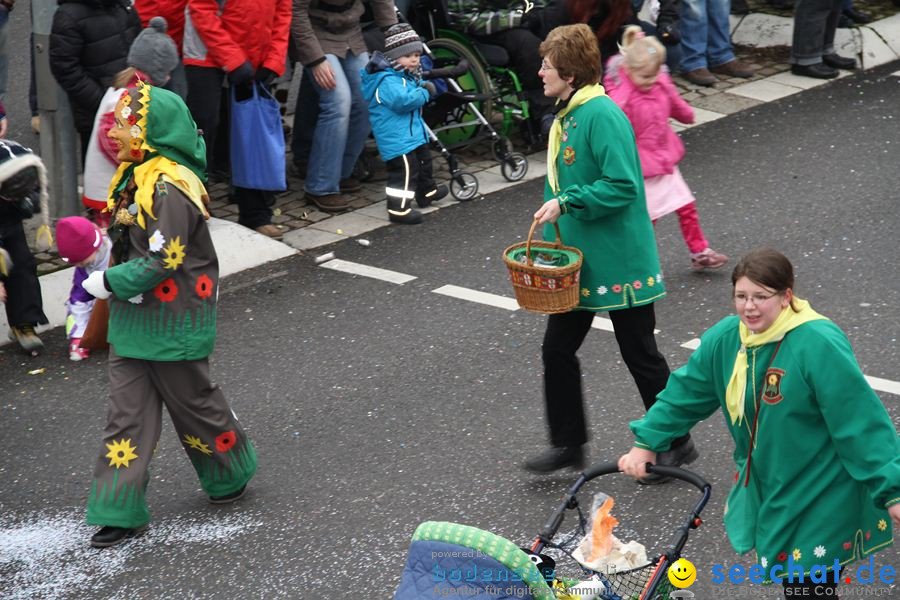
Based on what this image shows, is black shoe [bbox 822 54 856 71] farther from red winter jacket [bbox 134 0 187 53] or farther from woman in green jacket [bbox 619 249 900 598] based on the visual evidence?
woman in green jacket [bbox 619 249 900 598]

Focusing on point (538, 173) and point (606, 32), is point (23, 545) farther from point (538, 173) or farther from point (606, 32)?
point (606, 32)

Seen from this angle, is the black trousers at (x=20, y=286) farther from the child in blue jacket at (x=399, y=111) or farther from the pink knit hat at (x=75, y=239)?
the child in blue jacket at (x=399, y=111)

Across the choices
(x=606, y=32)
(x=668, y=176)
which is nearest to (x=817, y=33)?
(x=606, y=32)

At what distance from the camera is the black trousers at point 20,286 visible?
756cm

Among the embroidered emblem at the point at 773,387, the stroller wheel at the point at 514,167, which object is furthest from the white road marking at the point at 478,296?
the embroidered emblem at the point at 773,387

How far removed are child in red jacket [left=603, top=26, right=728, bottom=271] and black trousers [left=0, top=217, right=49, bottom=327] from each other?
354cm

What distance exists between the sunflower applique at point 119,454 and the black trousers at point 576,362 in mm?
1834

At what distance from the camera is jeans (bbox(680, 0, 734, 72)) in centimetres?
1184

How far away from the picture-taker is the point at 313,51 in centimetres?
941

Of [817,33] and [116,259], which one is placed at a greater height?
[116,259]

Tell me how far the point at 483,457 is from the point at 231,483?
1175 mm

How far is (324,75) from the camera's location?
9445 millimetres

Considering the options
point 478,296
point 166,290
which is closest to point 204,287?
point 166,290

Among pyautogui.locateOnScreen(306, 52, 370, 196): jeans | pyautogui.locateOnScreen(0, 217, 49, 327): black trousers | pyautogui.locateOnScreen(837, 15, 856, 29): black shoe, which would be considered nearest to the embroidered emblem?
pyautogui.locateOnScreen(0, 217, 49, 327): black trousers
